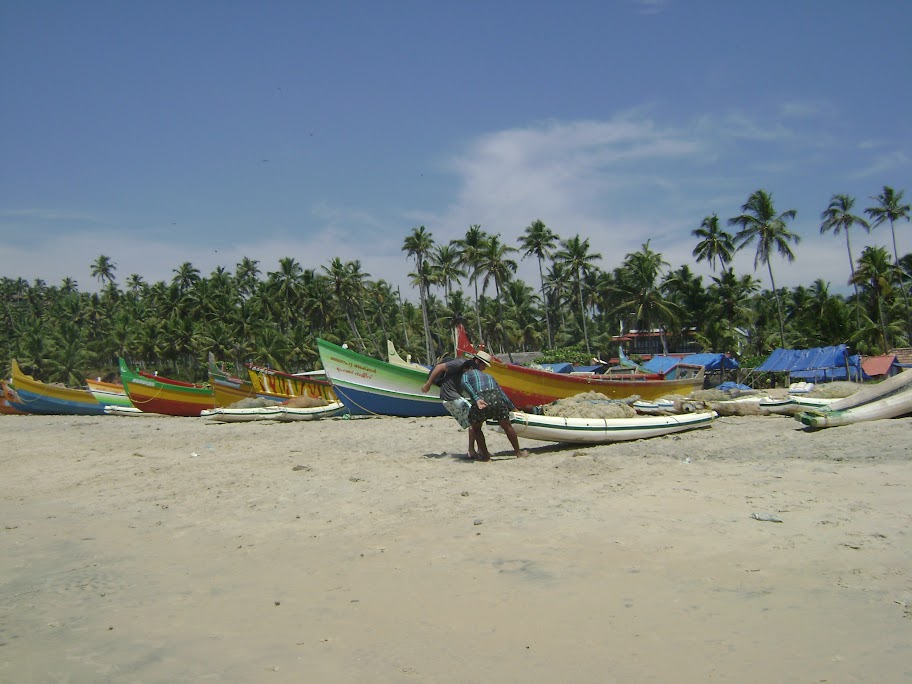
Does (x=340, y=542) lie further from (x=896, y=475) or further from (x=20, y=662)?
(x=896, y=475)

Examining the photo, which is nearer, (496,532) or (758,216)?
(496,532)

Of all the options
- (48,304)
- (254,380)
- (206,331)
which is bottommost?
(254,380)

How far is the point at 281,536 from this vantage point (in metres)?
6.72

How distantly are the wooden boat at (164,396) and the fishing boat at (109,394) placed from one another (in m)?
4.56

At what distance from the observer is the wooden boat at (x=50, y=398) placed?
3572 centimetres

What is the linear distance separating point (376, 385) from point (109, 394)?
21.8m

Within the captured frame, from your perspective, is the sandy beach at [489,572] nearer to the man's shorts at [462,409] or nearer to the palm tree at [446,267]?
the man's shorts at [462,409]

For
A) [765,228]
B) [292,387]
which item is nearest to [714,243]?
[765,228]

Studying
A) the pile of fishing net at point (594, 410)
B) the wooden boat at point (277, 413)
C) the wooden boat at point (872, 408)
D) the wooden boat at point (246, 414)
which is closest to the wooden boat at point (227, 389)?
the wooden boat at point (246, 414)

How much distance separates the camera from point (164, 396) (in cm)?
3014

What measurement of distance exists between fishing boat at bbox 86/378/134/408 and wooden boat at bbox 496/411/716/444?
29273 millimetres

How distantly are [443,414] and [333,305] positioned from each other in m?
44.7

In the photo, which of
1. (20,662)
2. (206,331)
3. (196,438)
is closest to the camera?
(20,662)

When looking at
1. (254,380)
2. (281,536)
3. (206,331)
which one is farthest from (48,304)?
(281,536)
